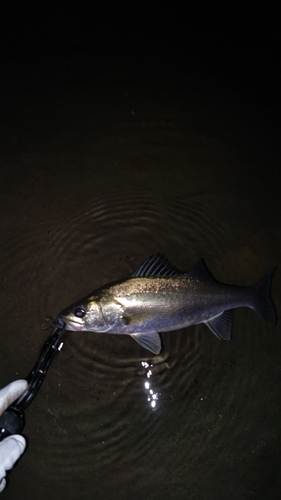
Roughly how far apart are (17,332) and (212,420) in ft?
6.58

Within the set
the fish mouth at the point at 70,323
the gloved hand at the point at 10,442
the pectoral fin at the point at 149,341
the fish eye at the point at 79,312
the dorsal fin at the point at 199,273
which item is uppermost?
the dorsal fin at the point at 199,273

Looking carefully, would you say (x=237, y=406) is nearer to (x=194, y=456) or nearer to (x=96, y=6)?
(x=194, y=456)

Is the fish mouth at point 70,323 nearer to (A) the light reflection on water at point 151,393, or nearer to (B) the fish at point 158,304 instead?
(B) the fish at point 158,304

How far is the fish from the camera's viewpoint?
2.96 metres

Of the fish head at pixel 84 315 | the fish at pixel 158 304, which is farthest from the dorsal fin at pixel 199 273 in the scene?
the fish head at pixel 84 315

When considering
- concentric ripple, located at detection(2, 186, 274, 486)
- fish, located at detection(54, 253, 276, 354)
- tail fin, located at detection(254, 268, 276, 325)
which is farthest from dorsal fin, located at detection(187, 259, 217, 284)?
tail fin, located at detection(254, 268, 276, 325)

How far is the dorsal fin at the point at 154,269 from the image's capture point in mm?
3107

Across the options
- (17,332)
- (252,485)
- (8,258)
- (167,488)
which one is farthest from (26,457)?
(252,485)

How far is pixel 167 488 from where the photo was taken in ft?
10.5

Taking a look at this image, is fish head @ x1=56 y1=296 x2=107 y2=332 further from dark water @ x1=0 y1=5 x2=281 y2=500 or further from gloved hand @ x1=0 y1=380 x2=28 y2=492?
gloved hand @ x1=0 y1=380 x2=28 y2=492

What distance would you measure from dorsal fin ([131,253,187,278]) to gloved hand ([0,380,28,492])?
52.3 inches

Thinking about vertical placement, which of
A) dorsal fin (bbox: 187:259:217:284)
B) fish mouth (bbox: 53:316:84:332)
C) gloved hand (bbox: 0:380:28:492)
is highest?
dorsal fin (bbox: 187:259:217:284)

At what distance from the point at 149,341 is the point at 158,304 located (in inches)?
14.0

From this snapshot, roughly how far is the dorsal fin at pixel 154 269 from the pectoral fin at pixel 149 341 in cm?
52
